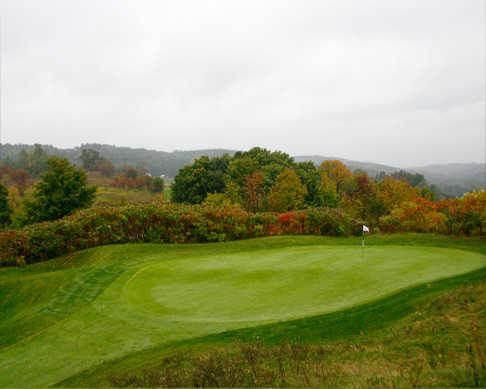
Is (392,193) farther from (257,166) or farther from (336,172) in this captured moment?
(336,172)

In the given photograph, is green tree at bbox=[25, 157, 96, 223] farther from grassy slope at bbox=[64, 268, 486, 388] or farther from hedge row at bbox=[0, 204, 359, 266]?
grassy slope at bbox=[64, 268, 486, 388]

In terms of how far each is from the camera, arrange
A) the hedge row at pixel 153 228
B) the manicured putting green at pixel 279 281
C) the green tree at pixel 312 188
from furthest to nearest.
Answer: the green tree at pixel 312 188 < the hedge row at pixel 153 228 < the manicured putting green at pixel 279 281

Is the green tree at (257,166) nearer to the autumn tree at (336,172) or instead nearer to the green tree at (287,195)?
the green tree at (287,195)

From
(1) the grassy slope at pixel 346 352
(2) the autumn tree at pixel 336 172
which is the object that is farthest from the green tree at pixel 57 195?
(2) the autumn tree at pixel 336 172

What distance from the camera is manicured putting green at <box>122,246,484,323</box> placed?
31.4ft

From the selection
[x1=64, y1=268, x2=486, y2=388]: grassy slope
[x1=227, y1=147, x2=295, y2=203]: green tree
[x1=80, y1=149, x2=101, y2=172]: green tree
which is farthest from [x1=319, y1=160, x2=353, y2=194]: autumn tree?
[x1=80, y1=149, x2=101, y2=172]: green tree

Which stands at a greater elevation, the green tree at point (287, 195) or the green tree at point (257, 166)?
the green tree at point (257, 166)

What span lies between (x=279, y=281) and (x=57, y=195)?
26313 millimetres

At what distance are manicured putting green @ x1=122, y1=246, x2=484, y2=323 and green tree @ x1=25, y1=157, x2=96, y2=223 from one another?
21858 mm

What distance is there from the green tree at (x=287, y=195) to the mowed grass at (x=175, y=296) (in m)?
27.9

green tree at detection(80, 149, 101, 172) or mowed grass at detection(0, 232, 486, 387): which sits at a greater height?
green tree at detection(80, 149, 101, 172)

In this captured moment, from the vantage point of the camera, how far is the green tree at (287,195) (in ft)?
142

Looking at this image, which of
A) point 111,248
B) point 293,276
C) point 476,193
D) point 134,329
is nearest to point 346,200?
point 476,193

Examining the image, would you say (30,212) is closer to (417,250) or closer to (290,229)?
(290,229)
